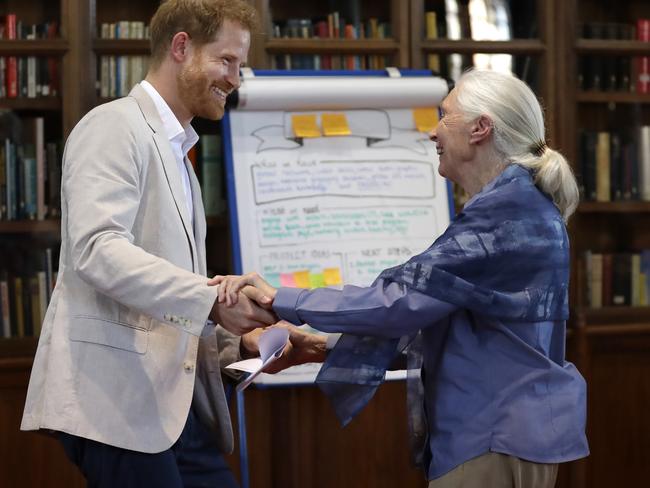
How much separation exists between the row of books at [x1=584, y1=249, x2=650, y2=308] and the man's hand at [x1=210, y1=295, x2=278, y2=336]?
2.36 m

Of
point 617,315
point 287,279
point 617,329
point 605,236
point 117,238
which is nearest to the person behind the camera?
point 117,238

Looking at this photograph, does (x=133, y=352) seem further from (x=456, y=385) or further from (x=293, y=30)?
(x=293, y=30)

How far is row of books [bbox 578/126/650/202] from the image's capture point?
4.02 m

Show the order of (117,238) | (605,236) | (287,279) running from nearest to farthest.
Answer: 1. (117,238)
2. (287,279)
3. (605,236)

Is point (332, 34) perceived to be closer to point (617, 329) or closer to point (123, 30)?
point (123, 30)

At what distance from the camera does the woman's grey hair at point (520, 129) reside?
1971 millimetres

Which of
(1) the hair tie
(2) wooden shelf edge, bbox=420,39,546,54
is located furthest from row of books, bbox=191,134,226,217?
(1) the hair tie

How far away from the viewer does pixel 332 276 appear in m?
3.31

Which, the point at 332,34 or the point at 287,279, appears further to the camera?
the point at 332,34

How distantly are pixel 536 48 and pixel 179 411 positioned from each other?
8.00 feet

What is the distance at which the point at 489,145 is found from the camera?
79.4 inches

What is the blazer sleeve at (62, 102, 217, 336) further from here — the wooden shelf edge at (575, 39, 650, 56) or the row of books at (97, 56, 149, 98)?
the wooden shelf edge at (575, 39, 650, 56)

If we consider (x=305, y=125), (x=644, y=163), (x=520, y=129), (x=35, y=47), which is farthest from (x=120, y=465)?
(x=644, y=163)

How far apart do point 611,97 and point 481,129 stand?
2.23 m
